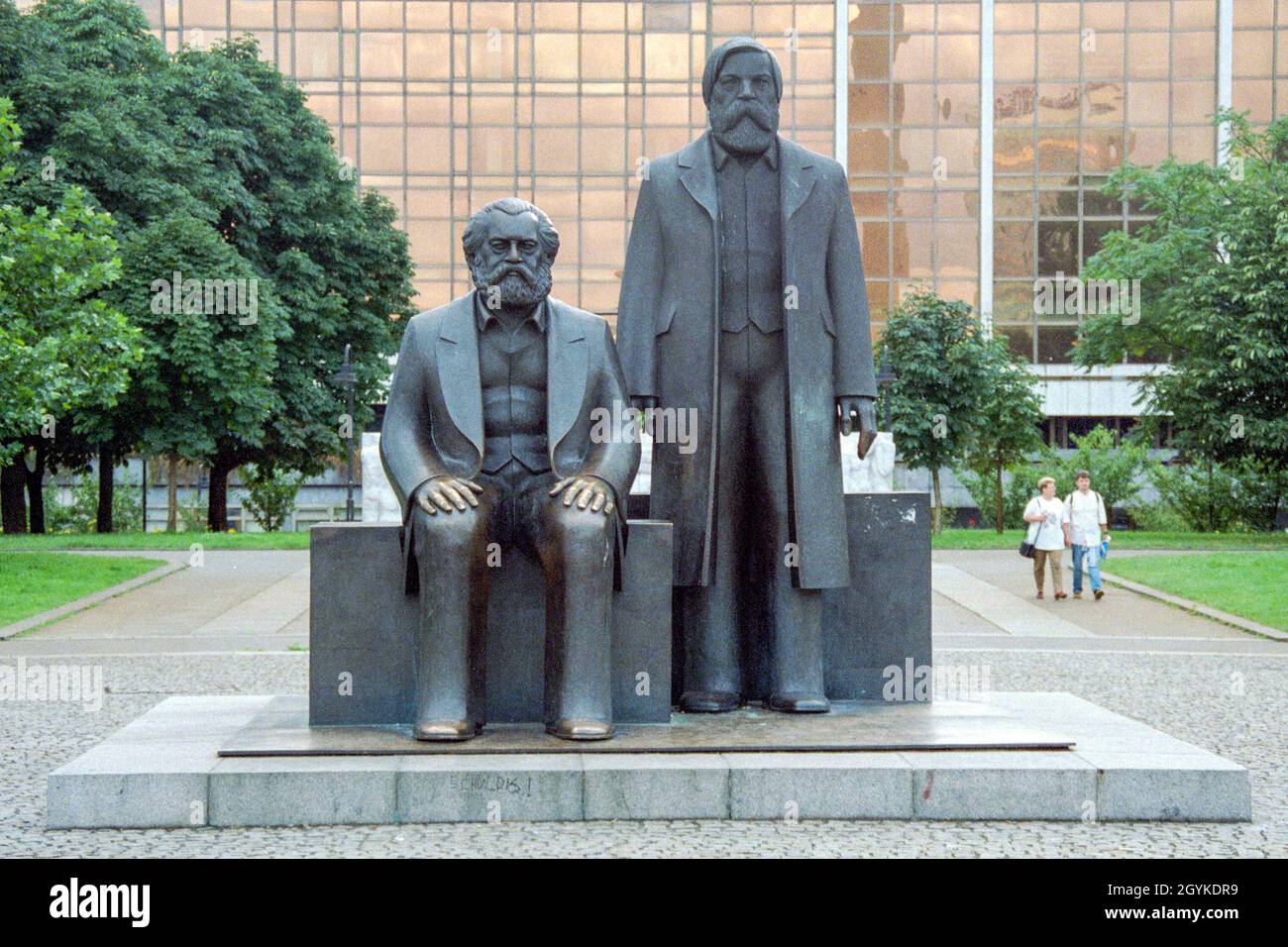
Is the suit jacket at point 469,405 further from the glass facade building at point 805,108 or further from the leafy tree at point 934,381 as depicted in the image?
the glass facade building at point 805,108

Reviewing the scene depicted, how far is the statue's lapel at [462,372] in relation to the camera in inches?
274

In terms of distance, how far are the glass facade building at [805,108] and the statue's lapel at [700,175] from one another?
143ft

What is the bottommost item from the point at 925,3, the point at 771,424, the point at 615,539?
the point at 615,539

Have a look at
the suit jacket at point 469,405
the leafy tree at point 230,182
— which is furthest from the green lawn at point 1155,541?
the suit jacket at point 469,405

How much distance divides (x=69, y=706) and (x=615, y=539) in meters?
5.35

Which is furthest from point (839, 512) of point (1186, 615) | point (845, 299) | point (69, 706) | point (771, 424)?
point (1186, 615)

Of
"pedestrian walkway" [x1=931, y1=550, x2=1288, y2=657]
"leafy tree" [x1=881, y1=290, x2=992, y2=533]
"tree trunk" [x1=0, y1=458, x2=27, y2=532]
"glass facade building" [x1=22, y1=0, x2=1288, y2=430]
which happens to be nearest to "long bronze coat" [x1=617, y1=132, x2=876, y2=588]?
"pedestrian walkway" [x1=931, y1=550, x2=1288, y2=657]

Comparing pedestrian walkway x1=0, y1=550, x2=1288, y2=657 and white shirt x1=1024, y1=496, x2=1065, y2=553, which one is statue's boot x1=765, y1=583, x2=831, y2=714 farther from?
white shirt x1=1024, y1=496, x2=1065, y2=553

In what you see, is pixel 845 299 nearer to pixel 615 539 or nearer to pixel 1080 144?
pixel 615 539

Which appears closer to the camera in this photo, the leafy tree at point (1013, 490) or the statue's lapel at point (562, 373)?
the statue's lapel at point (562, 373)

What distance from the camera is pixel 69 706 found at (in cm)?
1055

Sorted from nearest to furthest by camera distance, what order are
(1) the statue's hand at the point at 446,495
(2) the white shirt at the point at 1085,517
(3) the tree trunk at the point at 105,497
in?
(1) the statue's hand at the point at 446,495
(2) the white shirt at the point at 1085,517
(3) the tree trunk at the point at 105,497

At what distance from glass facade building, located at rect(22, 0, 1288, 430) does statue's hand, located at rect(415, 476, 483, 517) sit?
44.8 metres

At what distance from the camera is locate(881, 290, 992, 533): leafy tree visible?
34094 millimetres
